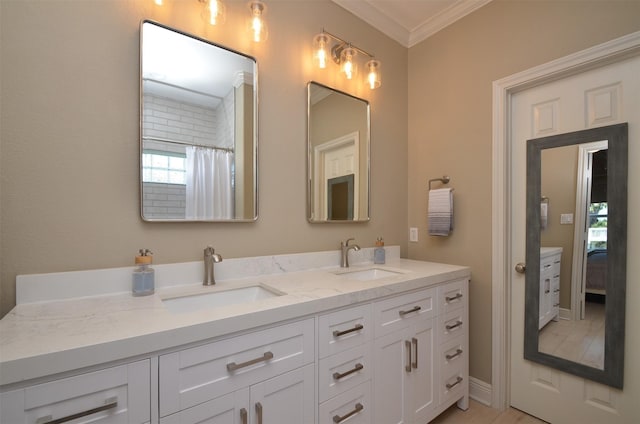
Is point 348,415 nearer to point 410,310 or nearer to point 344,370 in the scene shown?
point 344,370

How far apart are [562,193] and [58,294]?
2.50 meters

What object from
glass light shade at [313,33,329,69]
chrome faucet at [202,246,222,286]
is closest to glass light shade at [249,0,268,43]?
glass light shade at [313,33,329,69]

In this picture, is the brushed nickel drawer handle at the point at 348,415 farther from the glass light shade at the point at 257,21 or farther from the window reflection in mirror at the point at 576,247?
the glass light shade at the point at 257,21

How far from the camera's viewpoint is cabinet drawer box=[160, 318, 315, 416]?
812mm

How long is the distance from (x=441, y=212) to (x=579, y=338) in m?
1.02

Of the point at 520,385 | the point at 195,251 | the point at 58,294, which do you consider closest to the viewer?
the point at 58,294

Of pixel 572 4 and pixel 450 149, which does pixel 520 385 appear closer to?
pixel 450 149

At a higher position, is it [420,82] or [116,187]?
[420,82]

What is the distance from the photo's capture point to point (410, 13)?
212cm

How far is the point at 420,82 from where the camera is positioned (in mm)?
2309

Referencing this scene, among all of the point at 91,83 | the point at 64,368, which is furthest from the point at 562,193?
the point at 91,83

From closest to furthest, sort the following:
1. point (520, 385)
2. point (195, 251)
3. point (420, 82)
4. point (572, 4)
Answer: point (195, 251)
point (572, 4)
point (520, 385)
point (420, 82)

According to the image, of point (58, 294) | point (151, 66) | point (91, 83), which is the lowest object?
point (58, 294)

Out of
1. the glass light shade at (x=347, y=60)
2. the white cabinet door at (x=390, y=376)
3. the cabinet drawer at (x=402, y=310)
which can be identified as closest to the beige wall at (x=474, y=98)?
the cabinet drawer at (x=402, y=310)
